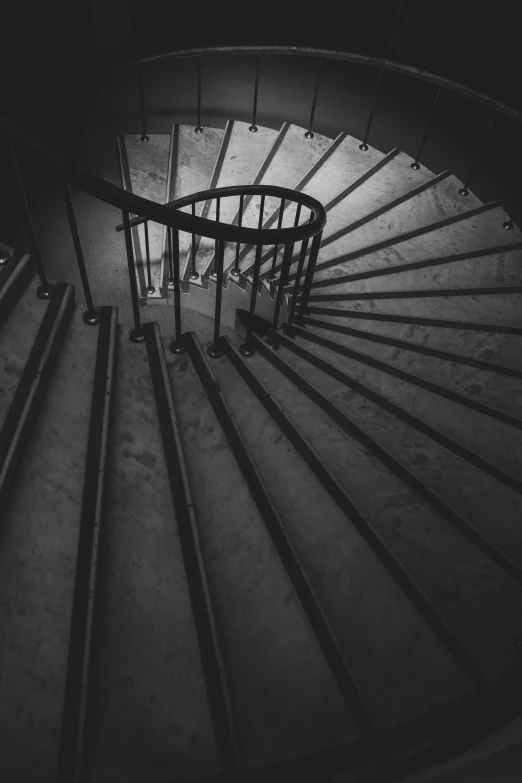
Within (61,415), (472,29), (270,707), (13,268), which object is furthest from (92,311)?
(472,29)

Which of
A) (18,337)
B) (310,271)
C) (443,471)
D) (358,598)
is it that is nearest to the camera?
(358,598)

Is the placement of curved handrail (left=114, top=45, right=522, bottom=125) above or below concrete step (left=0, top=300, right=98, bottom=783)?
above

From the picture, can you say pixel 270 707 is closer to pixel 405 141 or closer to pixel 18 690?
pixel 18 690

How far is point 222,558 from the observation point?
73.0 inches

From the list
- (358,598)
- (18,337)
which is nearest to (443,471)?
(358,598)

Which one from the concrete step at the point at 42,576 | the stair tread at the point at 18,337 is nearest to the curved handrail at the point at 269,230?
the stair tread at the point at 18,337

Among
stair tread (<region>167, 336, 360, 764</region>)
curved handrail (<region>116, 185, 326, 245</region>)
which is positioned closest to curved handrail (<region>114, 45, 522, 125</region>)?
curved handrail (<region>116, 185, 326, 245</region>)

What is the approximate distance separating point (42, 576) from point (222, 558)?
609 mm

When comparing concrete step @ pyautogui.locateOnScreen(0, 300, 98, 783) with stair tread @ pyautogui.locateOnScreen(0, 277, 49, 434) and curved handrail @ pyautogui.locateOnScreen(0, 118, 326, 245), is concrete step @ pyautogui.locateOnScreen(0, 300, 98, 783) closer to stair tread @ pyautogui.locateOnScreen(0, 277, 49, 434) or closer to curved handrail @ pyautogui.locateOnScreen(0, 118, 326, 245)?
stair tread @ pyautogui.locateOnScreen(0, 277, 49, 434)

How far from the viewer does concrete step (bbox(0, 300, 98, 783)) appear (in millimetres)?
1323

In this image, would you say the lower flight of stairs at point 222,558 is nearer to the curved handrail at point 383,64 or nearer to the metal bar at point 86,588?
the metal bar at point 86,588

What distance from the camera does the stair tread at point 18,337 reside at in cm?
198

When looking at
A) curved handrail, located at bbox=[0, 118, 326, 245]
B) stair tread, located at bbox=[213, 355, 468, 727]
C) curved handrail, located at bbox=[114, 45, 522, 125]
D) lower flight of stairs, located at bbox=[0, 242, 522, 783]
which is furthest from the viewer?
curved handrail, located at bbox=[114, 45, 522, 125]

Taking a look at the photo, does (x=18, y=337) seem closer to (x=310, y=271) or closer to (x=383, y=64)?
(x=310, y=271)
